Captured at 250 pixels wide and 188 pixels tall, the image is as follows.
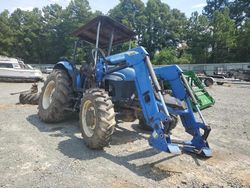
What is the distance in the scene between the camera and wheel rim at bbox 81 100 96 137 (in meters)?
6.40

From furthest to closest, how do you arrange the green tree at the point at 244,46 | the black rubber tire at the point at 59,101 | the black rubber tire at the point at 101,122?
1. the green tree at the point at 244,46
2. the black rubber tire at the point at 59,101
3. the black rubber tire at the point at 101,122

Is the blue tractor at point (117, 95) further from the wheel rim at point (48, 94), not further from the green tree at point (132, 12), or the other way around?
the green tree at point (132, 12)

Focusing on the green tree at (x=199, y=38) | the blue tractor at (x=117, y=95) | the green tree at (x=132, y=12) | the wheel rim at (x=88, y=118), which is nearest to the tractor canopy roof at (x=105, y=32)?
the blue tractor at (x=117, y=95)

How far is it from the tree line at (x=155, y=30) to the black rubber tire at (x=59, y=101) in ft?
151

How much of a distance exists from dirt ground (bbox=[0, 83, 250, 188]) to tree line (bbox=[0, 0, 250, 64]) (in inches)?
1847

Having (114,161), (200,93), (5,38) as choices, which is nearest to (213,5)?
(5,38)

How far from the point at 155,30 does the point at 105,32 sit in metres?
61.3

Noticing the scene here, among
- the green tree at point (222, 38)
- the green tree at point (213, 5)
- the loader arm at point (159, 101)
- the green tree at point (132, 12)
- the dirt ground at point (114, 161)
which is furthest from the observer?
the green tree at point (213, 5)

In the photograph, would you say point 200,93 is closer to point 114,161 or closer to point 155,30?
point 114,161

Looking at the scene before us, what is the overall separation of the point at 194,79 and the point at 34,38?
207 ft

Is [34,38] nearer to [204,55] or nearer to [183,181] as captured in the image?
[204,55]

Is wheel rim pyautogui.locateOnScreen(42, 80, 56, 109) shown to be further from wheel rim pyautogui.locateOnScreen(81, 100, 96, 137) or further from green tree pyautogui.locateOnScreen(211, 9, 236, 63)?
green tree pyautogui.locateOnScreen(211, 9, 236, 63)

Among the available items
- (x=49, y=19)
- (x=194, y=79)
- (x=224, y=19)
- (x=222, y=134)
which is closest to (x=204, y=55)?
(x=224, y=19)

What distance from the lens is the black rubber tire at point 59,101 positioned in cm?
816
